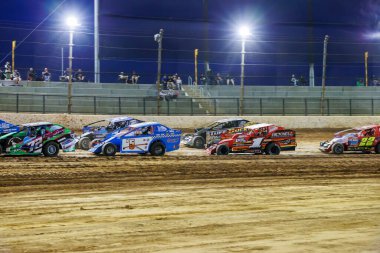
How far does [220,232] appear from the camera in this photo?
908cm

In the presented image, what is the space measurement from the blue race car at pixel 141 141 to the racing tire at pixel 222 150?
62.2 inches

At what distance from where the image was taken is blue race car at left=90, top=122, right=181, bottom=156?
21469 millimetres

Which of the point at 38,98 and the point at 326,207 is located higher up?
the point at 38,98

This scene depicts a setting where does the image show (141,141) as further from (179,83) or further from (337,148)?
(179,83)

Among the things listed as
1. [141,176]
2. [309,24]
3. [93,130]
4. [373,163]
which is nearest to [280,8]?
[309,24]

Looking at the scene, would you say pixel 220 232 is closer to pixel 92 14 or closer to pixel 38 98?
pixel 38 98

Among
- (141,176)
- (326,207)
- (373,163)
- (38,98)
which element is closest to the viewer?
(326,207)

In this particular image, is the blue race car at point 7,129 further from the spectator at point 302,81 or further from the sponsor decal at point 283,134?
the spectator at point 302,81

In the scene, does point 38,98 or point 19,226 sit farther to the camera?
point 38,98

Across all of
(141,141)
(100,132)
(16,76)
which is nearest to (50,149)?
(141,141)

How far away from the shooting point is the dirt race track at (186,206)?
27.7ft

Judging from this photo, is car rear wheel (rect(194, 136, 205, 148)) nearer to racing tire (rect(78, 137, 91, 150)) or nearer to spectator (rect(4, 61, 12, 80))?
racing tire (rect(78, 137, 91, 150))

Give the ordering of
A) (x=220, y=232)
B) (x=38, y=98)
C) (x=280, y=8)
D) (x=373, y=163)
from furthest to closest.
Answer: (x=280, y=8) < (x=38, y=98) < (x=373, y=163) < (x=220, y=232)

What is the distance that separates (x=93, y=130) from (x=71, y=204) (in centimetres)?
1407
